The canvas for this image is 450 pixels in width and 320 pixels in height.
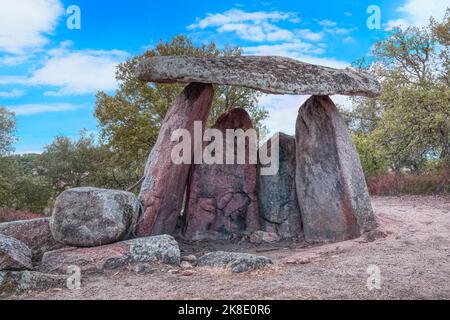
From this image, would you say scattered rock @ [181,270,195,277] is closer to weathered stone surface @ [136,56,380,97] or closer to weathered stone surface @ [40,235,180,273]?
weathered stone surface @ [40,235,180,273]

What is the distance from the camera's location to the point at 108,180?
25422 mm

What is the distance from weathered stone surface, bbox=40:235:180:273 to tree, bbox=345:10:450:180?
43.1ft

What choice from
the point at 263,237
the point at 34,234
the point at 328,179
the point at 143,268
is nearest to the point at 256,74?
the point at 328,179

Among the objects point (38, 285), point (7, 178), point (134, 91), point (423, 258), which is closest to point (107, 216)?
point (38, 285)

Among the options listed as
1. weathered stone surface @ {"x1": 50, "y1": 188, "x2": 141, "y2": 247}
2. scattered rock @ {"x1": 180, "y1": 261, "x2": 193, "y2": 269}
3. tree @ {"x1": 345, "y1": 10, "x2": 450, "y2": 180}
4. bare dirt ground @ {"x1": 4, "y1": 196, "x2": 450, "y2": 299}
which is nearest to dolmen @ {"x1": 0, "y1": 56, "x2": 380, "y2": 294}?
weathered stone surface @ {"x1": 50, "y1": 188, "x2": 141, "y2": 247}

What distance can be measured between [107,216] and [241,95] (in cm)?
1573

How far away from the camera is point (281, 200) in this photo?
36.3 ft

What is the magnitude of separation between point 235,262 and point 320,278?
1.30 metres

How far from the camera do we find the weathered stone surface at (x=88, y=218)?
8234mm

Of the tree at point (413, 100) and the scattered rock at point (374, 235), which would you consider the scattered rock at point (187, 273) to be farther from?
the tree at point (413, 100)

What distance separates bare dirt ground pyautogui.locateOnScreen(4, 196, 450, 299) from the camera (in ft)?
19.5

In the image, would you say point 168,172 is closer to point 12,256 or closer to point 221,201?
point 221,201

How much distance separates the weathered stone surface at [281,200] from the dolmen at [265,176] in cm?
2
